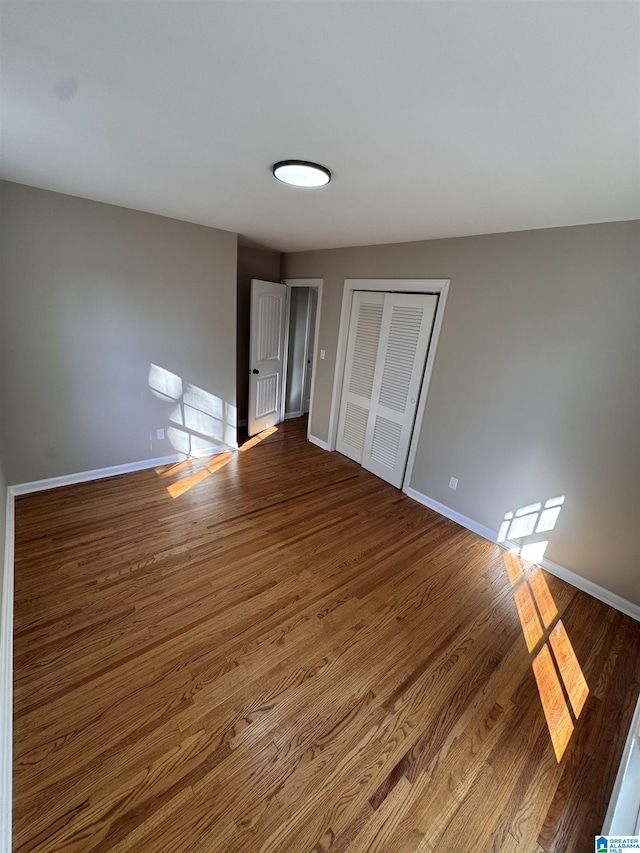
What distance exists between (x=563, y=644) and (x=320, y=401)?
3.30 m

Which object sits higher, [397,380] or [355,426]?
[397,380]

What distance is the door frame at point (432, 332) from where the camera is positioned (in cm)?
295

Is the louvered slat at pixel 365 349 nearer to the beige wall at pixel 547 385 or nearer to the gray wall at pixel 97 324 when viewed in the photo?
the beige wall at pixel 547 385

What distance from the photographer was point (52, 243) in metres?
2.59

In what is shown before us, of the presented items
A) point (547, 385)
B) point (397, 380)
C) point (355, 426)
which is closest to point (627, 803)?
point (547, 385)

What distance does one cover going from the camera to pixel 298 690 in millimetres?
1607

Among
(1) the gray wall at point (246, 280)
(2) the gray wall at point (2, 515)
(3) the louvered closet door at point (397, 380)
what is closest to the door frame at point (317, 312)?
(1) the gray wall at point (246, 280)

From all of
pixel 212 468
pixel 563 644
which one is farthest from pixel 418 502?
pixel 212 468

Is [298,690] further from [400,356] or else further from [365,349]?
[365,349]

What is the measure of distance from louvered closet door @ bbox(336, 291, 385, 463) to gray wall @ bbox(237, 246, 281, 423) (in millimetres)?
1542

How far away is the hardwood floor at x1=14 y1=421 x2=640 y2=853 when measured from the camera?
120 cm

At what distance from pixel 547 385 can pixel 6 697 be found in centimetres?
349

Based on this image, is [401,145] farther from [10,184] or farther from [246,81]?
[10,184]

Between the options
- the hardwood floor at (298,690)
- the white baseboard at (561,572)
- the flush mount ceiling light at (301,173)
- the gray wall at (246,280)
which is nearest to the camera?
the hardwood floor at (298,690)
